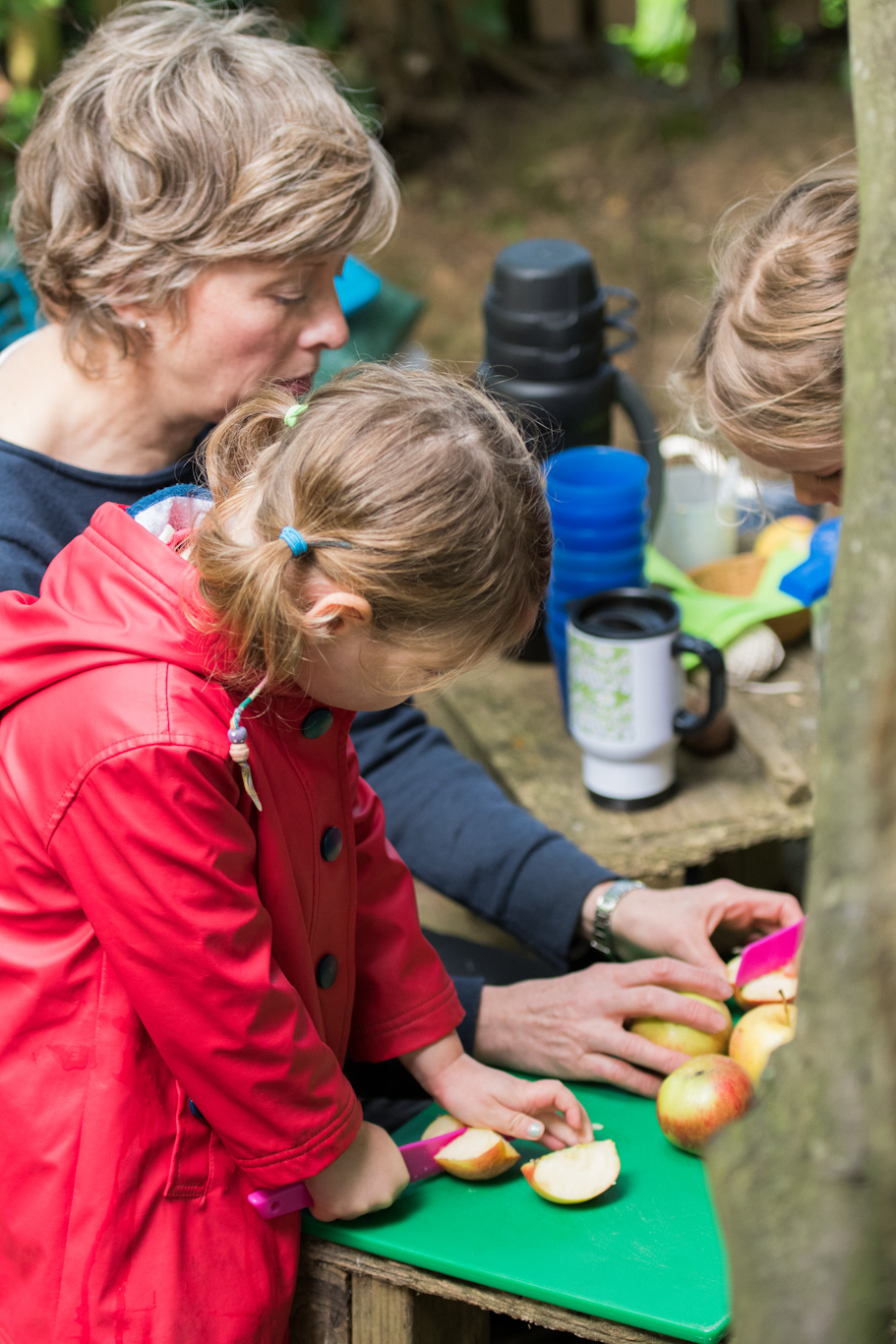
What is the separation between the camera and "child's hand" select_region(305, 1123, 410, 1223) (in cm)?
113

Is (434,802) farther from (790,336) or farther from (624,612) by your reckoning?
(790,336)

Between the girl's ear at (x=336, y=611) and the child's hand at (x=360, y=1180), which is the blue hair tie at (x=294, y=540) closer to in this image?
the girl's ear at (x=336, y=611)

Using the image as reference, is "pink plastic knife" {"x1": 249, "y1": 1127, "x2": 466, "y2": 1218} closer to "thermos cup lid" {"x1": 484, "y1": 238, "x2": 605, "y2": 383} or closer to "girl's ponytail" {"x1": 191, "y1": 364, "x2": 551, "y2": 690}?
"girl's ponytail" {"x1": 191, "y1": 364, "x2": 551, "y2": 690}

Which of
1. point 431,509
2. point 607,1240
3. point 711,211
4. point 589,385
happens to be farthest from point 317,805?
point 711,211

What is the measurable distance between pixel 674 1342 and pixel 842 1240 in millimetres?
603

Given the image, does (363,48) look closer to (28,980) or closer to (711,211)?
(711,211)

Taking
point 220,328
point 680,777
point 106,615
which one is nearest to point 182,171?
point 220,328

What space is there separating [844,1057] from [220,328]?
44.0 inches

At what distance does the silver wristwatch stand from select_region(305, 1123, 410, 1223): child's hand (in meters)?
0.41

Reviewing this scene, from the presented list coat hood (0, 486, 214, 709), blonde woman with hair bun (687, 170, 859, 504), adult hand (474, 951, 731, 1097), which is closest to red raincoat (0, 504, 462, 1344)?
coat hood (0, 486, 214, 709)

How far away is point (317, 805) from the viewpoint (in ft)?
3.76

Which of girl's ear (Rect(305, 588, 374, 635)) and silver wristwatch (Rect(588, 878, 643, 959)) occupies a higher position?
girl's ear (Rect(305, 588, 374, 635))

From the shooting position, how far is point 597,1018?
1330 mm

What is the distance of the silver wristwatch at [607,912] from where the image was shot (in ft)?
4.80
